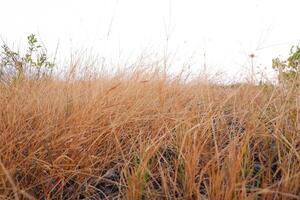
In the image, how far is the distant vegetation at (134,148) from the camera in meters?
0.99

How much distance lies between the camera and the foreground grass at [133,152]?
988 mm

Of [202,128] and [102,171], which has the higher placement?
[202,128]

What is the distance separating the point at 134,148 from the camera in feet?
4.11

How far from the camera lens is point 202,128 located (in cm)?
127

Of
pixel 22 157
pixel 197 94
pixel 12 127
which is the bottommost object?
pixel 22 157

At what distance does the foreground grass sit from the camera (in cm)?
99

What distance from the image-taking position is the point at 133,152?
1.23 meters

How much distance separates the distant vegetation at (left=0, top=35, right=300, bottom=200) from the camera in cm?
99

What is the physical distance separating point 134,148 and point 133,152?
0.07 ft

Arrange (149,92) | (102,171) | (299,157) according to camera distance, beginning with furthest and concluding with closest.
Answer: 1. (149,92)
2. (102,171)
3. (299,157)

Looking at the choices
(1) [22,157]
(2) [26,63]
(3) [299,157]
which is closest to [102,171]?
(1) [22,157]

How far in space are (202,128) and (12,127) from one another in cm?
70

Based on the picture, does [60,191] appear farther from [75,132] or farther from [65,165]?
[75,132]

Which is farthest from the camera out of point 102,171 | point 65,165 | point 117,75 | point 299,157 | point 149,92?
point 117,75
